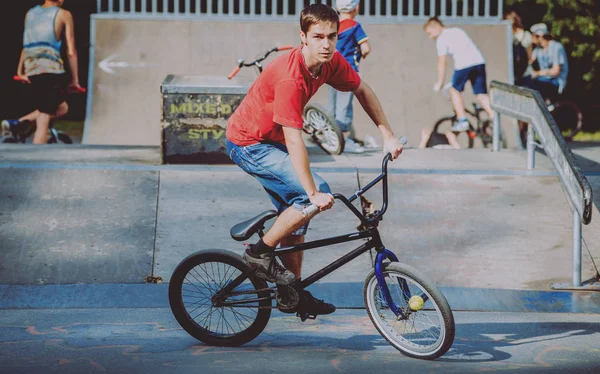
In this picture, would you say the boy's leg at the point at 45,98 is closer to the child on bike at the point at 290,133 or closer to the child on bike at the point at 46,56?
the child on bike at the point at 46,56

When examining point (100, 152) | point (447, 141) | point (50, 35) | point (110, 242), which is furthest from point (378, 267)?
point (447, 141)

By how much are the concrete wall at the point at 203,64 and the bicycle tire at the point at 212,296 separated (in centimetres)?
859

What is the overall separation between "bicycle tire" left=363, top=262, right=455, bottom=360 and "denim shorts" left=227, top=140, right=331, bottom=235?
22.0 inches

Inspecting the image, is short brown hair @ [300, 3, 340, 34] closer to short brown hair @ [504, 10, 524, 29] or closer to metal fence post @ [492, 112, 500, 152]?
metal fence post @ [492, 112, 500, 152]

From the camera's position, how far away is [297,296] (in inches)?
226

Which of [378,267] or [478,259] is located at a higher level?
[378,267]

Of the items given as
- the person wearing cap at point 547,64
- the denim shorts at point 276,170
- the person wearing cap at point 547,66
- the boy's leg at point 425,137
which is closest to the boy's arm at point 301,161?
the denim shorts at point 276,170

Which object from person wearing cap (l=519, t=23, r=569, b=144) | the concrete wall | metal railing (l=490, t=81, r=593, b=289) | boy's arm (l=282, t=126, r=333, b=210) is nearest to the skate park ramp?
metal railing (l=490, t=81, r=593, b=289)

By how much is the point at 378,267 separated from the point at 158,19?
9897 millimetres

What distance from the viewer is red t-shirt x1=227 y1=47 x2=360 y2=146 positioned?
5316 millimetres

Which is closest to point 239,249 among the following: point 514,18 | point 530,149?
point 530,149

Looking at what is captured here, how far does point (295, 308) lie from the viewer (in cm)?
577

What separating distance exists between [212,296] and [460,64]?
7.74m

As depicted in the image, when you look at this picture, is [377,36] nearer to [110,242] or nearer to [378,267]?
[110,242]
